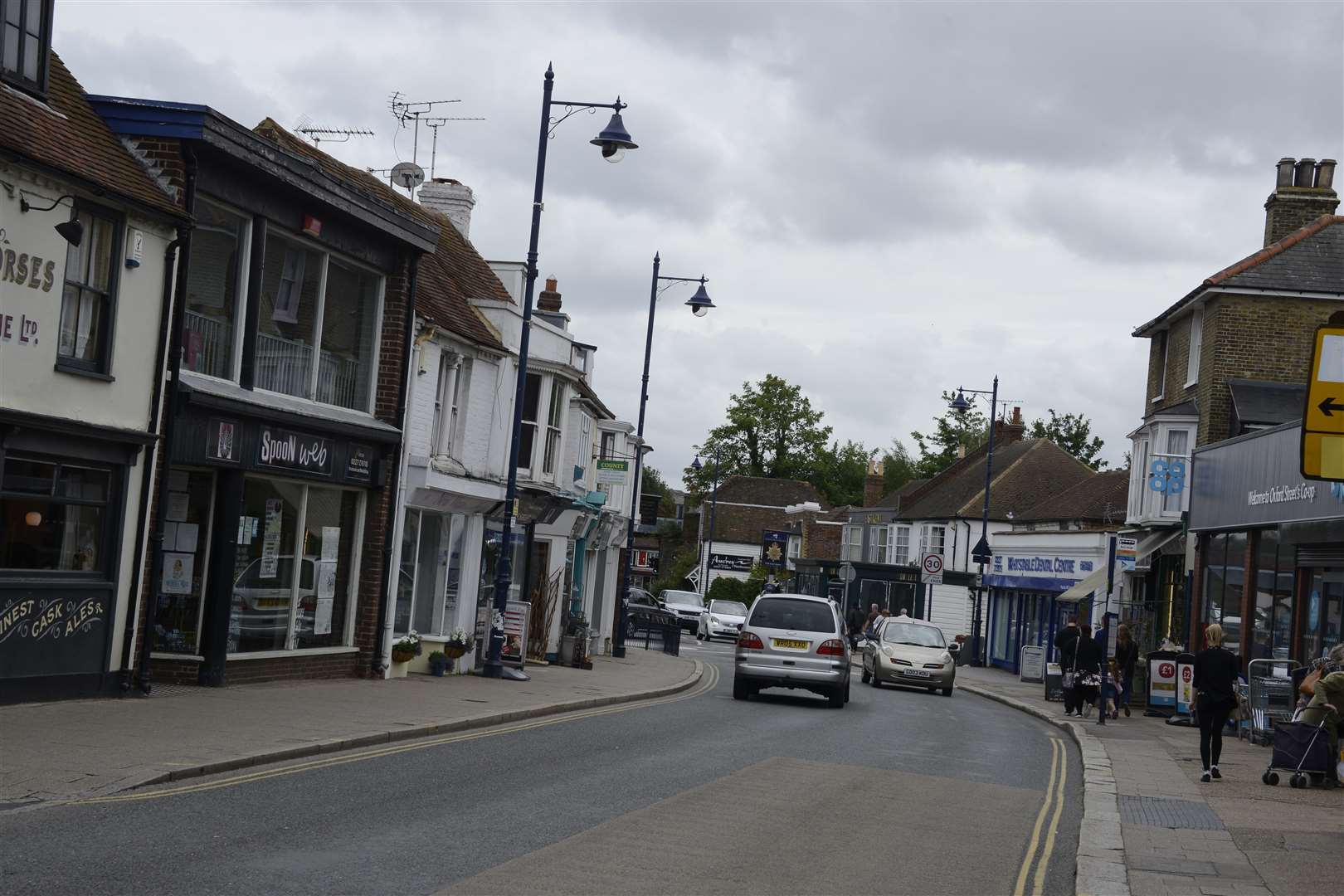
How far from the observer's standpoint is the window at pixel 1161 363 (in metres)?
36.4

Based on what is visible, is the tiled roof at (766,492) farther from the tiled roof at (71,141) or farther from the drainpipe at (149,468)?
the tiled roof at (71,141)

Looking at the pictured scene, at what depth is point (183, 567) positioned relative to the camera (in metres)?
18.2

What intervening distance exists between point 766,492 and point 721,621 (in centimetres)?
3295

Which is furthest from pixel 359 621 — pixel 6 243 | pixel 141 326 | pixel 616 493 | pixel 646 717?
pixel 616 493

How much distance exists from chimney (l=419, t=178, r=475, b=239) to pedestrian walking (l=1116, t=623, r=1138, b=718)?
15.5 meters

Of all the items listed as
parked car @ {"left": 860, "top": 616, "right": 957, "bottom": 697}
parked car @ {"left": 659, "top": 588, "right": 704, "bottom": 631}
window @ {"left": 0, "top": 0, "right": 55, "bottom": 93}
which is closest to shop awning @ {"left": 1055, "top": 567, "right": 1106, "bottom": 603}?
parked car @ {"left": 860, "top": 616, "right": 957, "bottom": 697}

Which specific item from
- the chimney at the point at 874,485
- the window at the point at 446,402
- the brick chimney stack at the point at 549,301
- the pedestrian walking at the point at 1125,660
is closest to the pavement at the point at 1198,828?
the pedestrian walking at the point at 1125,660

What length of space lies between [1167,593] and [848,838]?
25.9 meters

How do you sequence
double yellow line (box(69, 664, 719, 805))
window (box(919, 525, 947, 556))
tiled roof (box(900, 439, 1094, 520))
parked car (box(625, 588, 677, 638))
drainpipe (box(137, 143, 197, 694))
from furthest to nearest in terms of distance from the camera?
window (box(919, 525, 947, 556))
tiled roof (box(900, 439, 1094, 520))
parked car (box(625, 588, 677, 638))
drainpipe (box(137, 143, 197, 694))
double yellow line (box(69, 664, 719, 805))

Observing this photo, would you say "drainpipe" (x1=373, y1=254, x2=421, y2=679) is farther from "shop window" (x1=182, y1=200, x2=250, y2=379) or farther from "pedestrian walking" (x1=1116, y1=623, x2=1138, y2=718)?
"pedestrian walking" (x1=1116, y1=623, x2=1138, y2=718)

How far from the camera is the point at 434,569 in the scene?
2498 cm

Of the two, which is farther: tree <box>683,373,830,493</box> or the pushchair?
→ tree <box>683,373,830,493</box>

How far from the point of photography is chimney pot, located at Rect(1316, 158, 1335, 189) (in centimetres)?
3434

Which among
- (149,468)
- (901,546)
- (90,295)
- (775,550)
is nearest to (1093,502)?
Result: (901,546)
